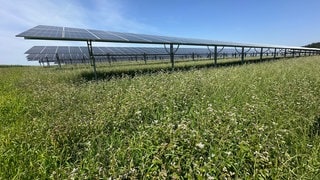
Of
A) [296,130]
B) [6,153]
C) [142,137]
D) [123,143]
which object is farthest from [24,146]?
[296,130]

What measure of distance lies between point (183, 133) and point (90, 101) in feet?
10.8

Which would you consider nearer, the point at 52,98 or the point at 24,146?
the point at 24,146

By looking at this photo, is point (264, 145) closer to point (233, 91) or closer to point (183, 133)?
point (183, 133)

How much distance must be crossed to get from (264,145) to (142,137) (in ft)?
5.27

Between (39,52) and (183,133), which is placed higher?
(39,52)

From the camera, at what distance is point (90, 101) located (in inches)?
197

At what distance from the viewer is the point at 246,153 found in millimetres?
2320

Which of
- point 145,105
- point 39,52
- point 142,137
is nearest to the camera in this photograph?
point 142,137

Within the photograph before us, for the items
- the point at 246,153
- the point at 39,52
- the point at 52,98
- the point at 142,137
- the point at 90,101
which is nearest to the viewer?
the point at 246,153

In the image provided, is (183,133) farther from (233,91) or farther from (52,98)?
(52,98)

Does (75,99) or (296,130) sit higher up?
(75,99)

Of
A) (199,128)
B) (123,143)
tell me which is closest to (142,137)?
(123,143)

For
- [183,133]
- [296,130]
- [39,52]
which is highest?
[39,52]

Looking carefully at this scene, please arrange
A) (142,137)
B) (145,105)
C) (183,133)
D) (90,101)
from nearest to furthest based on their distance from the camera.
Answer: (183,133)
(142,137)
(145,105)
(90,101)
